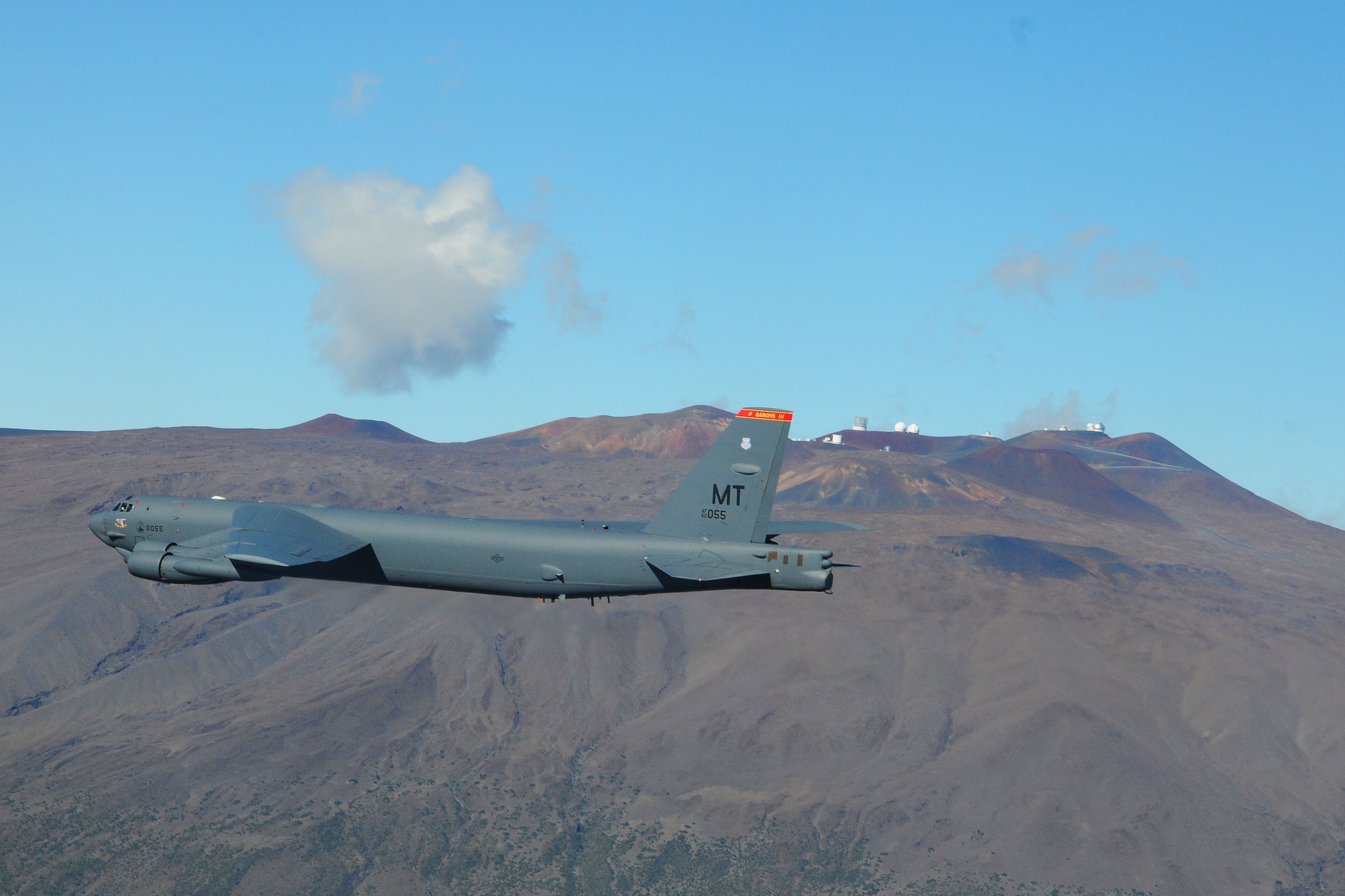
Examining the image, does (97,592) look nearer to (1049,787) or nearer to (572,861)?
(572,861)

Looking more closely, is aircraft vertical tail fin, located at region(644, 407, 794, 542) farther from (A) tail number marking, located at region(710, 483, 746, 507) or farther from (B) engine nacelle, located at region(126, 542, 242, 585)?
(B) engine nacelle, located at region(126, 542, 242, 585)

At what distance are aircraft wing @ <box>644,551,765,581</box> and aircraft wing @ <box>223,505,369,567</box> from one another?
560 inches

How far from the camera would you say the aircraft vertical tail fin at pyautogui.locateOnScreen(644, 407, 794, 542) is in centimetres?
4650

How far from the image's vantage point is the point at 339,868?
501 ft

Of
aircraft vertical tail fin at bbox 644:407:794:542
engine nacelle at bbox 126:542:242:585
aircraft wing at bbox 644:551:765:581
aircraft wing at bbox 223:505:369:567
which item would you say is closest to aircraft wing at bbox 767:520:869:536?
aircraft vertical tail fin at bbox 644:407:794:542

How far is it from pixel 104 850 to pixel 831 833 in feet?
328

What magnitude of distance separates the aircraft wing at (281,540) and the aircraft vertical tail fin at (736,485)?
572 inches

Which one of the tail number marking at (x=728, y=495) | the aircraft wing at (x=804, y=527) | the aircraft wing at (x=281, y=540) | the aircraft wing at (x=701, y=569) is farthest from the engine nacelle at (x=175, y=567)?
the aircraft wing at (x=804, y=527)

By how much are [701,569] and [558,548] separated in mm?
6942

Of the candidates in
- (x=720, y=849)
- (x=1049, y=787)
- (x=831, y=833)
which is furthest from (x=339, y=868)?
(x=1049, y=787)

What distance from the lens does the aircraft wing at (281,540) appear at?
46.4m

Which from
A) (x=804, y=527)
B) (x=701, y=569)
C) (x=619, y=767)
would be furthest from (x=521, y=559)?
(x=619, y=767)

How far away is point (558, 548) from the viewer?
1908 inches

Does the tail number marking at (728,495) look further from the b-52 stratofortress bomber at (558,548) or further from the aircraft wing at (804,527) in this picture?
the aircraft wing at (804,527)
